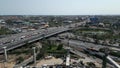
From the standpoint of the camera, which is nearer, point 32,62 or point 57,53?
point 32,62

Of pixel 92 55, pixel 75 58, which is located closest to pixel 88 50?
pixel 92 55

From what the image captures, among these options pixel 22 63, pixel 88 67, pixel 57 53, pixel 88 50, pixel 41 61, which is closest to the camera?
pixel 88 67

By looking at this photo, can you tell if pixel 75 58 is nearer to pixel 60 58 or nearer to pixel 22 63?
pixel 60 58

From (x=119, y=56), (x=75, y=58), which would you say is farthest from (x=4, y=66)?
(x=119, y=56)

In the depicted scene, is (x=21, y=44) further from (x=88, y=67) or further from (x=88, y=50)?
(x=88, y=67)

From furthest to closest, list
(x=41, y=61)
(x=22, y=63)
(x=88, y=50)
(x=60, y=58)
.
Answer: (x=88, y=50) < (x=60, y=58) < (x=41, y=61) < (x=22, y=63)

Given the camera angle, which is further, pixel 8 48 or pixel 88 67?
pixel 8 48

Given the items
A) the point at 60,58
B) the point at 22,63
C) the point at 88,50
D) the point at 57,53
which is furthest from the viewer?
the point at 88,50

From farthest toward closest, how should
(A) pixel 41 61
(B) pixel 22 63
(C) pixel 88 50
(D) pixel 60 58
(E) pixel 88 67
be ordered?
(C) pixel 88 50 → (D) pixel 60 58 → (A) pixel 41 61 → (B) pixel 22 63 → (E) pixel 88 67
